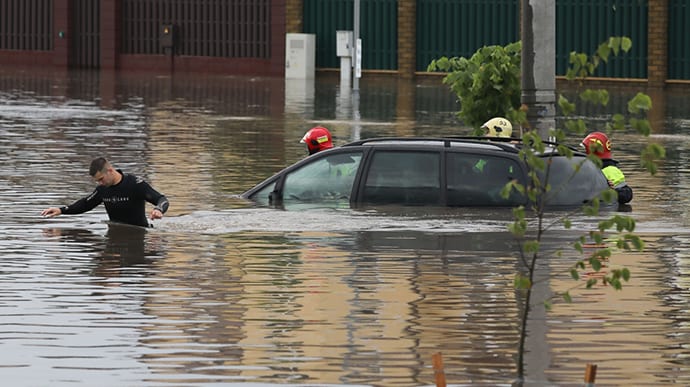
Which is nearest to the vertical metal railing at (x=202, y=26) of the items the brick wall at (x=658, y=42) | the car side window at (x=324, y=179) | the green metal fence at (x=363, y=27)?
the green metal fence at (x=363, y=27)

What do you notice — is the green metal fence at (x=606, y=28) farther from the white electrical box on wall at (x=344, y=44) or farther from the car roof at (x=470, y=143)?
the car roof at (x=470, y=143)

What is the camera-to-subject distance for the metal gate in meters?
64.0

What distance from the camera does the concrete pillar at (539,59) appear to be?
55.9 feet

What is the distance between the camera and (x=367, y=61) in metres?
57.9

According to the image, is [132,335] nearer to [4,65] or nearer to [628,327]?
[628,327]

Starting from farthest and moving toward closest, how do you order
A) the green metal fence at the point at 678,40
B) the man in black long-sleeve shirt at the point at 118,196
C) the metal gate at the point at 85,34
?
the metal gate at the point at 85,34, the green metal fence at the point at 678,40, the man in black long-sleeve shirt at the point at 118,196

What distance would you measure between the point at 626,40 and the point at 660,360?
2699 mm

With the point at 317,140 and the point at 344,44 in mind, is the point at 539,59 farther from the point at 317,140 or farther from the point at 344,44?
the point at 344,44

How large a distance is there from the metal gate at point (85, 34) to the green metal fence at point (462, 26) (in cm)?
1293

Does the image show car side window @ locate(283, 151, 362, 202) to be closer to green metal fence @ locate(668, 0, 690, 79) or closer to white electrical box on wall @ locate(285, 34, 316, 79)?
green metal fence @ locate(668, 0, 690, 79)

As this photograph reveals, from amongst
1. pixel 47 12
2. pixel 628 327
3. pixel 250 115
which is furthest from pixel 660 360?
pixel 47 12

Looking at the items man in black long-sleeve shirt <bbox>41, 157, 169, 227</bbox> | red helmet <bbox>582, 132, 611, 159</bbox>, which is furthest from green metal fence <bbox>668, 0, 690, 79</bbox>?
man in black long-sleeve shirt <bbox>41, 157, 169, 227</bbox>

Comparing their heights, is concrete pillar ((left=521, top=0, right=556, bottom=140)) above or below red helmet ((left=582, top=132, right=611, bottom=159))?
above

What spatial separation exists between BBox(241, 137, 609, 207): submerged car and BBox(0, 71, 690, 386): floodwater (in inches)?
7.3
